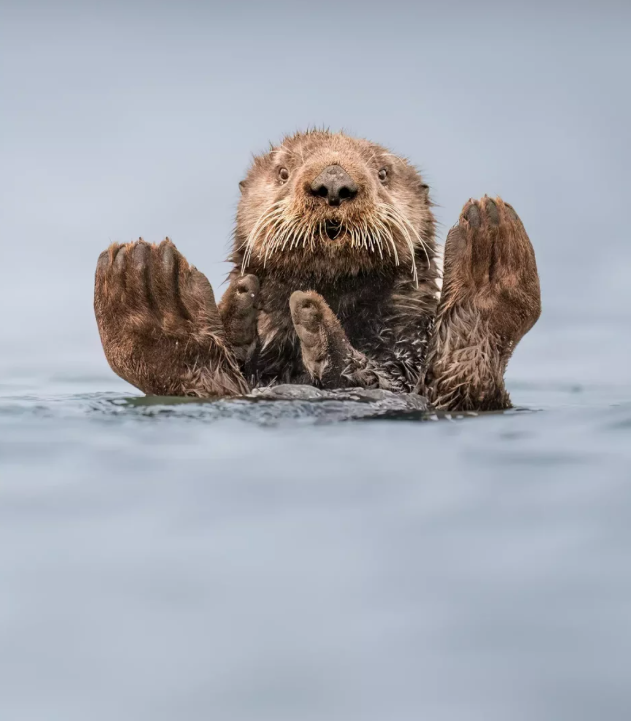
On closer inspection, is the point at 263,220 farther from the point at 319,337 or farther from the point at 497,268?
the point at 497,268

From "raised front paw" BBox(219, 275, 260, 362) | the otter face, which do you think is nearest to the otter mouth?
the otter face

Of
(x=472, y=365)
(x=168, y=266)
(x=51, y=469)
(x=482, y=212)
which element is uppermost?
(x=482, y=212)

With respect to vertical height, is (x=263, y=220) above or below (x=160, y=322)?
above

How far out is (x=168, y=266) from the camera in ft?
14.9

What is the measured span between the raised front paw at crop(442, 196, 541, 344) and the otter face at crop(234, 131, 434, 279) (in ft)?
1.17

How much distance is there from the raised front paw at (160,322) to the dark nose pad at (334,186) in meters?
0.71

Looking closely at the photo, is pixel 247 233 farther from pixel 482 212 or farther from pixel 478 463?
pixel 478 463

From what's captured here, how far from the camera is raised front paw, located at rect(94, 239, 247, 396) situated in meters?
4.52

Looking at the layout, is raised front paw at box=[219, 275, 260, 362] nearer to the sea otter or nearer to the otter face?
the sea otter

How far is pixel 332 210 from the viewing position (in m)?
4.52

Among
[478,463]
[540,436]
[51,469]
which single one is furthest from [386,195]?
[51,469]

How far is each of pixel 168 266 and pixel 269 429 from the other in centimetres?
111

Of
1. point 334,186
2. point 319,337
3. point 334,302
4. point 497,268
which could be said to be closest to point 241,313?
point 334,302

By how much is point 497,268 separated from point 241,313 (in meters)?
1.30
